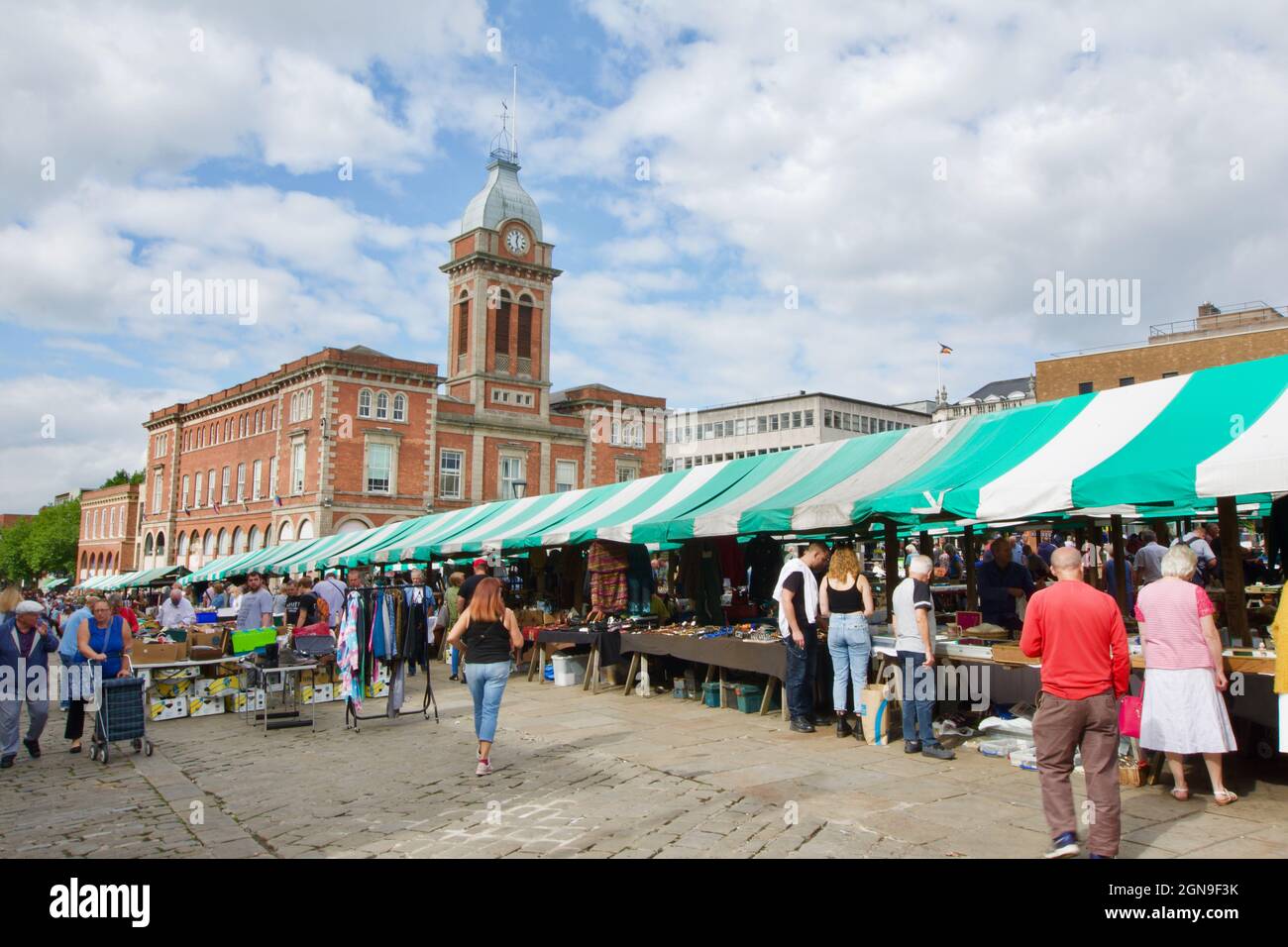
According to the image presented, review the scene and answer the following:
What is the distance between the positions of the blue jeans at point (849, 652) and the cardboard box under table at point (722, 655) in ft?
3.05

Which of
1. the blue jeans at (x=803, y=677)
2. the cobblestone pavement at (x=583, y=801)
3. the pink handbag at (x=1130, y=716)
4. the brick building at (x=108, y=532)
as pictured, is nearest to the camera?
the cobblestone pavement at (x=583, y=801)

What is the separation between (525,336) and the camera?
55.1m

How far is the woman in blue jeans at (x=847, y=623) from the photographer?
28.1 ft

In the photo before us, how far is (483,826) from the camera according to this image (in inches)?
229

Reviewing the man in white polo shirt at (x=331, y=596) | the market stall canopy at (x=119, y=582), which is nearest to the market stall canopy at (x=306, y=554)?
the man in white polo shirt at (x=331, y=596)

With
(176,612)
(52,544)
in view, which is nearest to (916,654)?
(176,612)

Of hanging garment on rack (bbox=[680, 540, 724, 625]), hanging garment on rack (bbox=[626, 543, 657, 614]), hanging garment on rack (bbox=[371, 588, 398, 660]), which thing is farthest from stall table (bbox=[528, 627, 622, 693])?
hanging garment on rack (bbox=[371, 588, 398, 660])

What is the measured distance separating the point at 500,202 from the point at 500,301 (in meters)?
6.46

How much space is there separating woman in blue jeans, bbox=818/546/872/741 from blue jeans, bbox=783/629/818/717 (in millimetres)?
447

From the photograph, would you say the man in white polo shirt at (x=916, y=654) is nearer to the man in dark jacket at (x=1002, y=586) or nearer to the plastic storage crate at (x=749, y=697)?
the man in dark jacket at (x=1002, y=586)

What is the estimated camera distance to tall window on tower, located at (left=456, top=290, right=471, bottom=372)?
53.9 m
